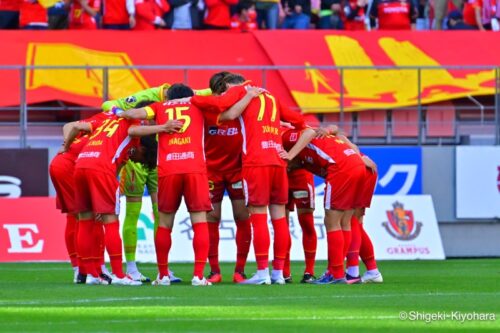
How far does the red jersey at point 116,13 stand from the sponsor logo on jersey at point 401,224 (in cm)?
613

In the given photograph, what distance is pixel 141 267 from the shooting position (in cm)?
1961

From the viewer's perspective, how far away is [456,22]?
86.8ft

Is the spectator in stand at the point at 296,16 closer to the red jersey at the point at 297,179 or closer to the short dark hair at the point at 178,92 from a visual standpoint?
the red jersey at the point at 297,179

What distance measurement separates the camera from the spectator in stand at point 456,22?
26.3 meters

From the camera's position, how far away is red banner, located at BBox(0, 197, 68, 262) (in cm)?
2133

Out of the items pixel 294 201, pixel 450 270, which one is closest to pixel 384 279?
Result: pixel 294 201

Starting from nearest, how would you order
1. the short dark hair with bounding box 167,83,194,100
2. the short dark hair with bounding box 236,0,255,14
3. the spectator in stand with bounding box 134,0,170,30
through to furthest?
the short dark hair with bounding box 167,83,194,100 → the spectator in stand with bounding box 134,0,170,30 → the short dark hair with bounding box 236,0,255,14

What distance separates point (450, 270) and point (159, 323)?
350 inches

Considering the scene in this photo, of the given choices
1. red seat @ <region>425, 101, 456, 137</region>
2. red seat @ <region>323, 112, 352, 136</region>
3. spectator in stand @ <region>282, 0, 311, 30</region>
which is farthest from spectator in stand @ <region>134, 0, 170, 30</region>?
red seat @ <region>425, 101, 456, 137</region>

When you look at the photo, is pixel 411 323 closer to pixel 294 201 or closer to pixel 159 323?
pixel 159 323

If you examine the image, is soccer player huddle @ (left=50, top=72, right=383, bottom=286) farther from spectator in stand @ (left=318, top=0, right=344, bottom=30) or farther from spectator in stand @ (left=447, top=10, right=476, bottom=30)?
spectator in stand @ (left=447, top=10, right=476, bottom=30)

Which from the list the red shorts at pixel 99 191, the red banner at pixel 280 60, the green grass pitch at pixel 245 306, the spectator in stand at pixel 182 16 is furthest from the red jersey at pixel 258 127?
the spectator in stand at pixel 182 16

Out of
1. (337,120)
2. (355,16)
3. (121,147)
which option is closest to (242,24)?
(355,16)

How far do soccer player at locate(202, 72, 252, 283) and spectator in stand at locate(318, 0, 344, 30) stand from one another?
1123 centimetres
